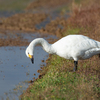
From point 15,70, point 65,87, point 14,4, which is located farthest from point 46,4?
point 65,87

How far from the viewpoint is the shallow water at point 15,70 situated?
636 centimetres

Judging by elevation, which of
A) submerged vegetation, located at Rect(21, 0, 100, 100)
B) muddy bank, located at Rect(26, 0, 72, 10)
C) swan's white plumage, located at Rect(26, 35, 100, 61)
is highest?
swan's white plumage, located at Rect(26, 35, 100, 61)

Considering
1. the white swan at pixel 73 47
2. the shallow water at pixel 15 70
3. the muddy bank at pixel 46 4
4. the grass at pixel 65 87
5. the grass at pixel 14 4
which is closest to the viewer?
the grass at pixel 65 87

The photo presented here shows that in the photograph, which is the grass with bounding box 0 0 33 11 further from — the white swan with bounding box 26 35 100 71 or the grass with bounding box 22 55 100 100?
the grass with bounding box 22 55 100 100

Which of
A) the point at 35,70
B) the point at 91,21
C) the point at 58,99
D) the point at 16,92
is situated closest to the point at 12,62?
the point at 35,70

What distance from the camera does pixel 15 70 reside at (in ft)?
26.0

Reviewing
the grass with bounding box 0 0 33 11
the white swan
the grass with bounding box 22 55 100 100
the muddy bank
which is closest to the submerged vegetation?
the grass with bounding box 22 55 100 100

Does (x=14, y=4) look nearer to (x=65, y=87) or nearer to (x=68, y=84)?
(x=68, y=84)

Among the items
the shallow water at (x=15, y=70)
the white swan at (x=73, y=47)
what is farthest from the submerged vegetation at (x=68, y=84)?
the white swan at (x=73, y=47)

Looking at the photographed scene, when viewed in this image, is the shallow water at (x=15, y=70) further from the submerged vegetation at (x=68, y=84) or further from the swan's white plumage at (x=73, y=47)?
the swan's white plumage at (x=73, y=47)

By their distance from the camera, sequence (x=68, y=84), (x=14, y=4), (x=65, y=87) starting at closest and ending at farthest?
(x=65, y=87)
(x=68, y=84)
(x=14, y=4)

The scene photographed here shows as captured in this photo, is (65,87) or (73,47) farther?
(73,47)

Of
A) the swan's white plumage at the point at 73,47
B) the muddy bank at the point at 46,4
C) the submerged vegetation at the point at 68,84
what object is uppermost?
the swan's white plumage at the point at 73,47

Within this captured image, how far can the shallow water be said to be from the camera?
251 inches
